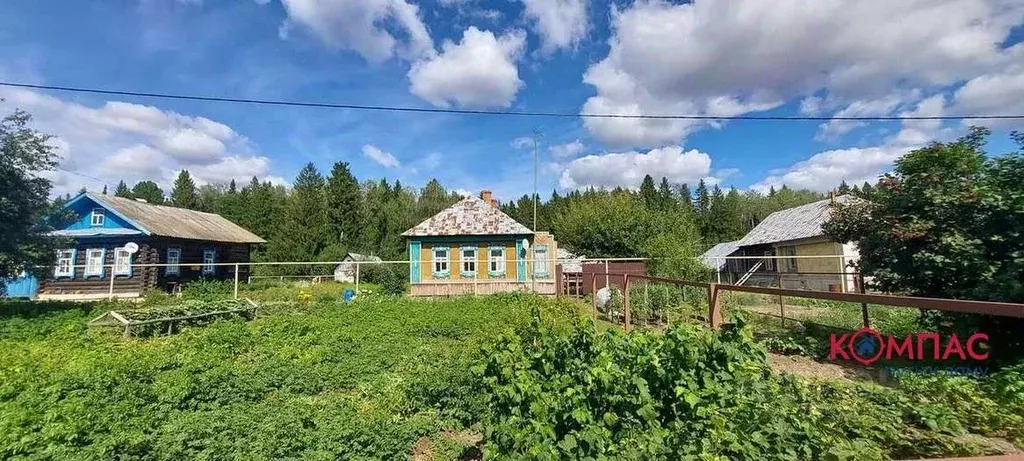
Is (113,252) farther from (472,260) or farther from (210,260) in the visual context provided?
(472,260)

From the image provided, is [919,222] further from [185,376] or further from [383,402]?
[185,376]

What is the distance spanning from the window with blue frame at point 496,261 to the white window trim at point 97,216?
17.7 m

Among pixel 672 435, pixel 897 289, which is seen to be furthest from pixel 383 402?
pixel 897 289

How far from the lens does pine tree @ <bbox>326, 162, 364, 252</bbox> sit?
142 feet

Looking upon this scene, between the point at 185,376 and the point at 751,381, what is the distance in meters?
6.46

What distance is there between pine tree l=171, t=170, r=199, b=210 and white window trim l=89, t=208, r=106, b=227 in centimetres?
4797

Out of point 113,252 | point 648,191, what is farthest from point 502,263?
point 648,191

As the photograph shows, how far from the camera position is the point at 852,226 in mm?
11125

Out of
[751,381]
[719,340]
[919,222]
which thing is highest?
[919,222]

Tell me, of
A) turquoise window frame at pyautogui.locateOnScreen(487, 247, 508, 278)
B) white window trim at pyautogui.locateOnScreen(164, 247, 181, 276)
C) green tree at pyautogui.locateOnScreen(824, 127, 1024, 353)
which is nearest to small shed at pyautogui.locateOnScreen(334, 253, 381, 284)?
white window trim at pyautogui.locateOnScreen(164, 247, 181, 276)

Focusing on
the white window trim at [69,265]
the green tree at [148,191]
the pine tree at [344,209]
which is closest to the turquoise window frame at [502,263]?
the white window trim at [69,265]

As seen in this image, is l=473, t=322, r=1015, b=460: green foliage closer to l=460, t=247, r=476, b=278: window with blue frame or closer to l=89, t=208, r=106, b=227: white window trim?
l=460, t=247, r=476, b=278: window with blue frame

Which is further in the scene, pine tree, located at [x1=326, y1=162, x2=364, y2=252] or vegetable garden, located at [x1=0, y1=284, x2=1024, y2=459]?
pine tree, located at [x1=326, y1=162, x2=364, y2=252]

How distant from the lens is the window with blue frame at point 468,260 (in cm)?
2108
